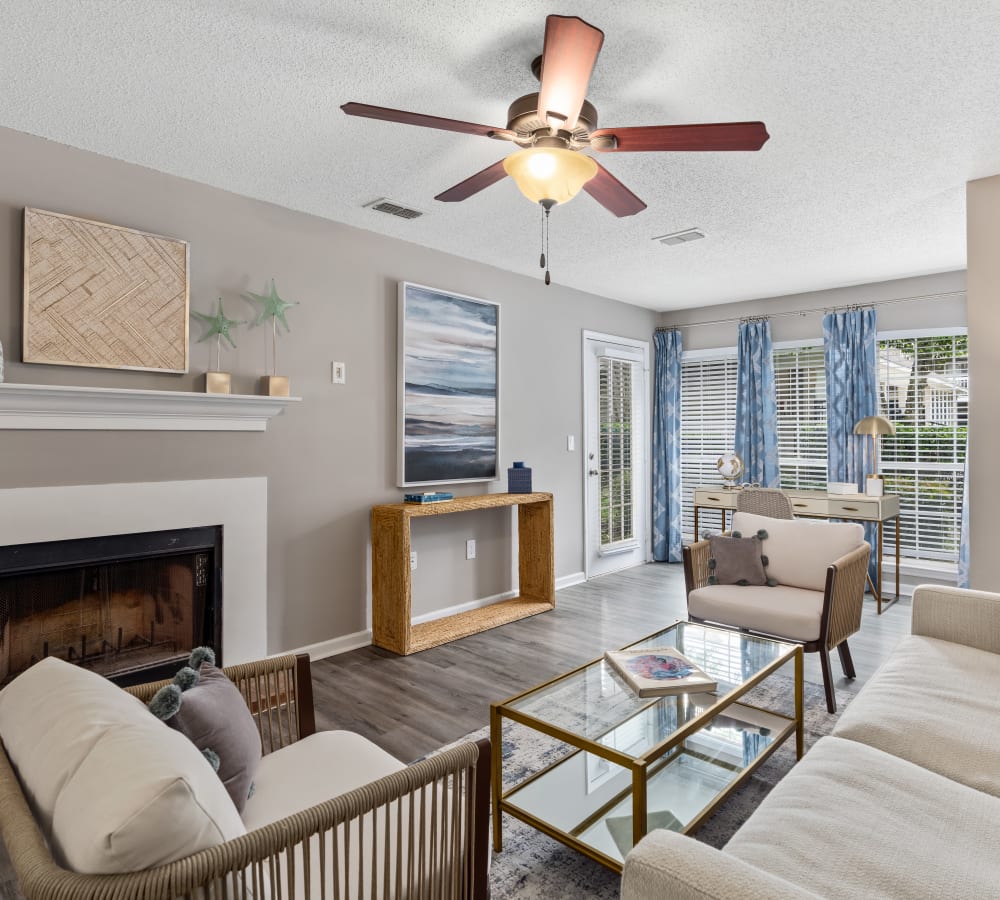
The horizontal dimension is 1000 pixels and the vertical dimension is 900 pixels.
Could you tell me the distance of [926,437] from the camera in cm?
496

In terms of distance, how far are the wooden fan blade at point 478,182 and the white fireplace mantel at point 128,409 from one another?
1.38 metres

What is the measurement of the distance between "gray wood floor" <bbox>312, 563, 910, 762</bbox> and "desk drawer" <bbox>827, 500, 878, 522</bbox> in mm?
648

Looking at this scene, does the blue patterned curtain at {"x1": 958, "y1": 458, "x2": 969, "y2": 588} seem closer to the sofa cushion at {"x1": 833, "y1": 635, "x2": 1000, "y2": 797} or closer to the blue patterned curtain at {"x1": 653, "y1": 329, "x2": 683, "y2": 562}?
the blue patterned curtain at {"x1": 653, "y1": 329, "x2": 683, "y2": 562}

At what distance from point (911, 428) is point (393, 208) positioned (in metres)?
4.27

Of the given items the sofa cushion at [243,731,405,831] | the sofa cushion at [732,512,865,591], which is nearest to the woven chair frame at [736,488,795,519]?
the sofa cushion at [732,512,865,591]

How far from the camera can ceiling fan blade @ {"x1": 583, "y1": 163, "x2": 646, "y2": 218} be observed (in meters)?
2.21

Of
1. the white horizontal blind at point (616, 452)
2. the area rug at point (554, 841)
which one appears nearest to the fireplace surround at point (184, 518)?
the area rug at point (554, 841)

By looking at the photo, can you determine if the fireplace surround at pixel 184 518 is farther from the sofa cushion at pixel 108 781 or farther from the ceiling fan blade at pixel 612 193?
the ceiling fan blade at pixel 612 193

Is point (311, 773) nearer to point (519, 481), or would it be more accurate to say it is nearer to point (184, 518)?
point (184, 518)

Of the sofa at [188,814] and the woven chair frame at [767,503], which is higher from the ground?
the woven chair frame at [767,503]

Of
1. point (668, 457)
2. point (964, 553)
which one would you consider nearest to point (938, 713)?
point (964, 553)

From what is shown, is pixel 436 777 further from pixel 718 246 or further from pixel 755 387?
pixel 755 387

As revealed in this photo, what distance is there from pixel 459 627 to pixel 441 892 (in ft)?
8.80

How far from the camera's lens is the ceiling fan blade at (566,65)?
156 cm
